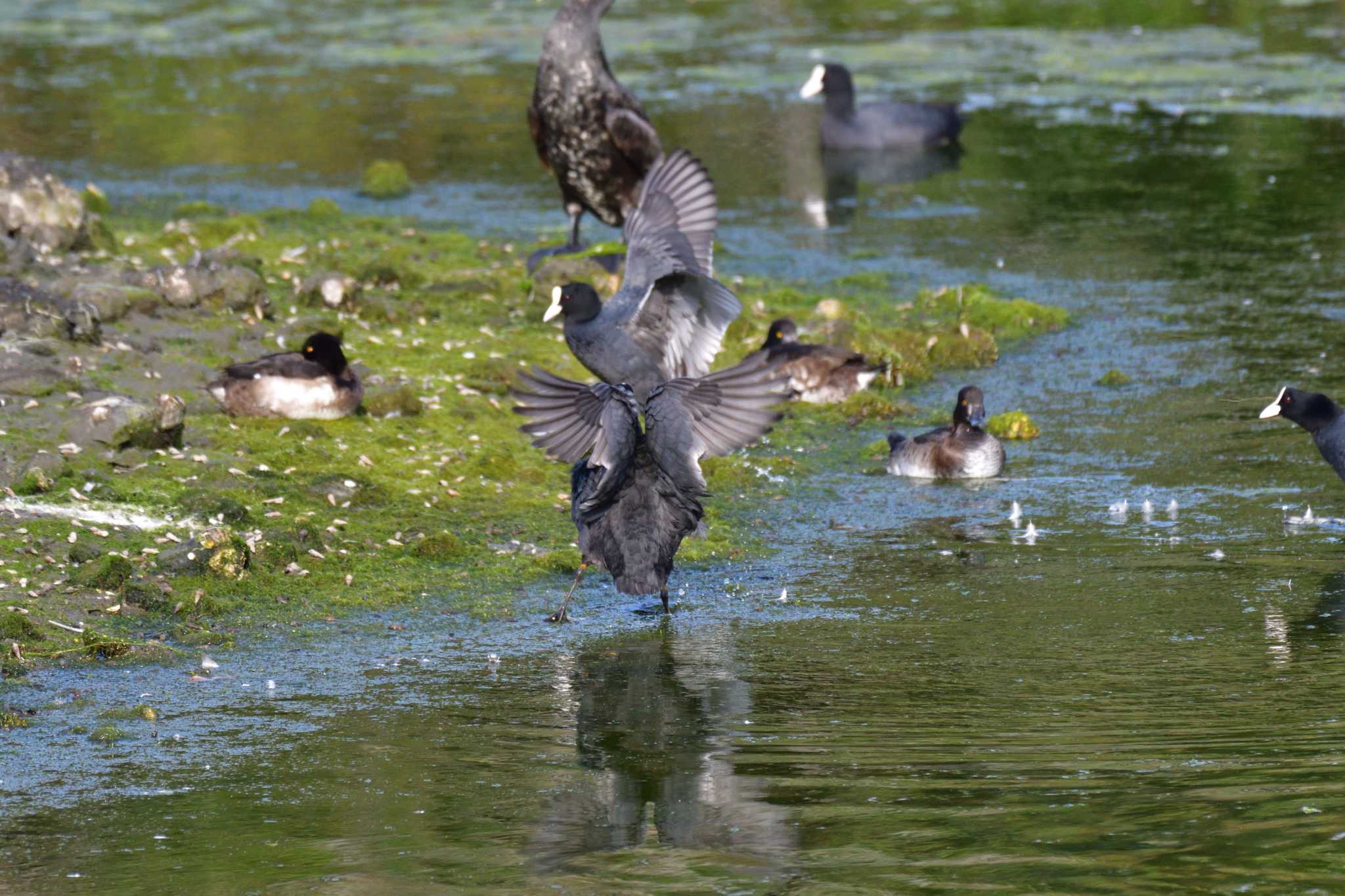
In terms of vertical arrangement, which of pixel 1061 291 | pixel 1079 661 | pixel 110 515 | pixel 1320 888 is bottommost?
pixel 1320 888

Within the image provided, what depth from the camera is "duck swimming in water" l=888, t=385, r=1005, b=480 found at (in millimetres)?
10273

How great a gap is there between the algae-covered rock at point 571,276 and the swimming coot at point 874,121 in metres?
8.05

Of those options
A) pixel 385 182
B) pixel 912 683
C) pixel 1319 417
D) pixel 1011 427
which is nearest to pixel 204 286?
pixel 1011 427

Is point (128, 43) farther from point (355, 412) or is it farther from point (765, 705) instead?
point (765, 705)

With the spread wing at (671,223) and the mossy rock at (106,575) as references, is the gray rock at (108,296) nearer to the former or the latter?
the mossy rock at (106,575)

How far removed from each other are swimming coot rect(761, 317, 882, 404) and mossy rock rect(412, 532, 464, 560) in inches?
133

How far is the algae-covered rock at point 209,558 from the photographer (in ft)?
27.6

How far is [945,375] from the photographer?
12852mm

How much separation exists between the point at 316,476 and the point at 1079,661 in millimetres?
4511

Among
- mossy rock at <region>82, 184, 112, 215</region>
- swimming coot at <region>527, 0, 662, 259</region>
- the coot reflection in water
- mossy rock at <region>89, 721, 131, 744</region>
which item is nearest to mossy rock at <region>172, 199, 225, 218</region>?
mossy rock at <region>82, 184, 112, 215</region>

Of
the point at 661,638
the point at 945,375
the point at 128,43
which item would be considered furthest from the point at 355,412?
the point at 128,43

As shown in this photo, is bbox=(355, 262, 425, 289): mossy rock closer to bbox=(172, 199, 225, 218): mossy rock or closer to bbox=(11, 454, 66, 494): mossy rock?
bbox=(172, 199, 225, 218): mossy rock

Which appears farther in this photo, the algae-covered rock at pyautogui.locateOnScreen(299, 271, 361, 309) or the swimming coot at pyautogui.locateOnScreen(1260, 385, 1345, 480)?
the algae-covered rock at pyautogui.locateOnScreen(299, 271, 361, 309)

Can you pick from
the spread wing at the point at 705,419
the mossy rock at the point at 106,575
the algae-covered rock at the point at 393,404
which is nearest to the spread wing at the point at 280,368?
the algae-covered rock at the point at 393,404
